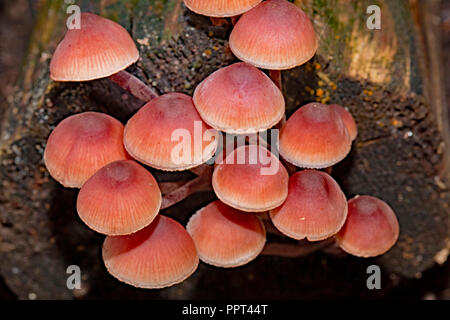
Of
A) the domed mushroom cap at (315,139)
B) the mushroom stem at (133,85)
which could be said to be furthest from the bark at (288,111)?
the domed mushroom cap at (315,139)

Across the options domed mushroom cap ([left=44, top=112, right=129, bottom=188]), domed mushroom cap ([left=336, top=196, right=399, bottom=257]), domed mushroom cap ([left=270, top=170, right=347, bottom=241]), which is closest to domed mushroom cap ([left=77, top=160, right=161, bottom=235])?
domed mushroom cap ([left=44, top=112, right=129, bottom=188])

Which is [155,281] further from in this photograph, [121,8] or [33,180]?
[121,8]

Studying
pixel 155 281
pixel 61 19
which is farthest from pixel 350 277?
pixel 61 19

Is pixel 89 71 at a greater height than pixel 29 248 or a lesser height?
greater

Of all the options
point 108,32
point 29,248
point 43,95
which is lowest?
point 29,248

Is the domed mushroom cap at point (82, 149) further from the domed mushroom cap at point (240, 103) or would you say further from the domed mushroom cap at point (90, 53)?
the domed mushroom cap at point (240, 103)

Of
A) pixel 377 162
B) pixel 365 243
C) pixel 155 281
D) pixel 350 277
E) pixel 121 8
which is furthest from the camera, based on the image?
pixel 350 277
